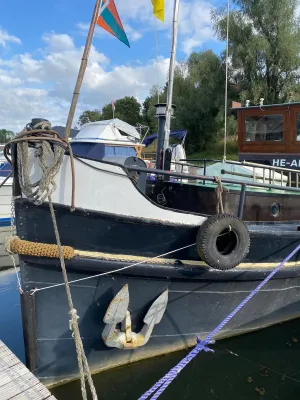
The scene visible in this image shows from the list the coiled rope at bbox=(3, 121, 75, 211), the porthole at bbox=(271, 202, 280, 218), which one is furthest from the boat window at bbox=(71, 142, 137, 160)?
the coiled rope at bbox=(3, 121, 75, 211)

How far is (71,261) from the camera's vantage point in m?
3.46

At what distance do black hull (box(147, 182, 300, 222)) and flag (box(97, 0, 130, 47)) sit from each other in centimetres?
204

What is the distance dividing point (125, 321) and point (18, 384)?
1139mm

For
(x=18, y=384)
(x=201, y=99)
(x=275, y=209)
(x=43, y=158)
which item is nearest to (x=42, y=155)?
(x=43, y=158)

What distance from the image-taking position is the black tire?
370cm

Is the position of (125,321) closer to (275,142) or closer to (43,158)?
(43,158)

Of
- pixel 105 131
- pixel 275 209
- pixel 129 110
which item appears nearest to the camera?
pixel 275 209

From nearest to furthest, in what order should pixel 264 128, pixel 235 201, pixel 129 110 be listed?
pixel 235 201 < pixel 264 128 < pixel 129 110

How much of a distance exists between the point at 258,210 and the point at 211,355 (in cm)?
187

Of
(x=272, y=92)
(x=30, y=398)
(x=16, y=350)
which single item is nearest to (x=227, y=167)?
(x=16, y=350)

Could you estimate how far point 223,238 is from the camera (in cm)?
402

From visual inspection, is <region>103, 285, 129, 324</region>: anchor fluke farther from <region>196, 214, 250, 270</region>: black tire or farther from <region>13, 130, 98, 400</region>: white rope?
<region>196, 214, 250, 270</region>: black tire

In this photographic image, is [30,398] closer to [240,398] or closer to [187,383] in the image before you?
[187,383]

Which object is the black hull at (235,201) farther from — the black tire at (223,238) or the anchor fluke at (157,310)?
the anchor fluke at (157,310)
